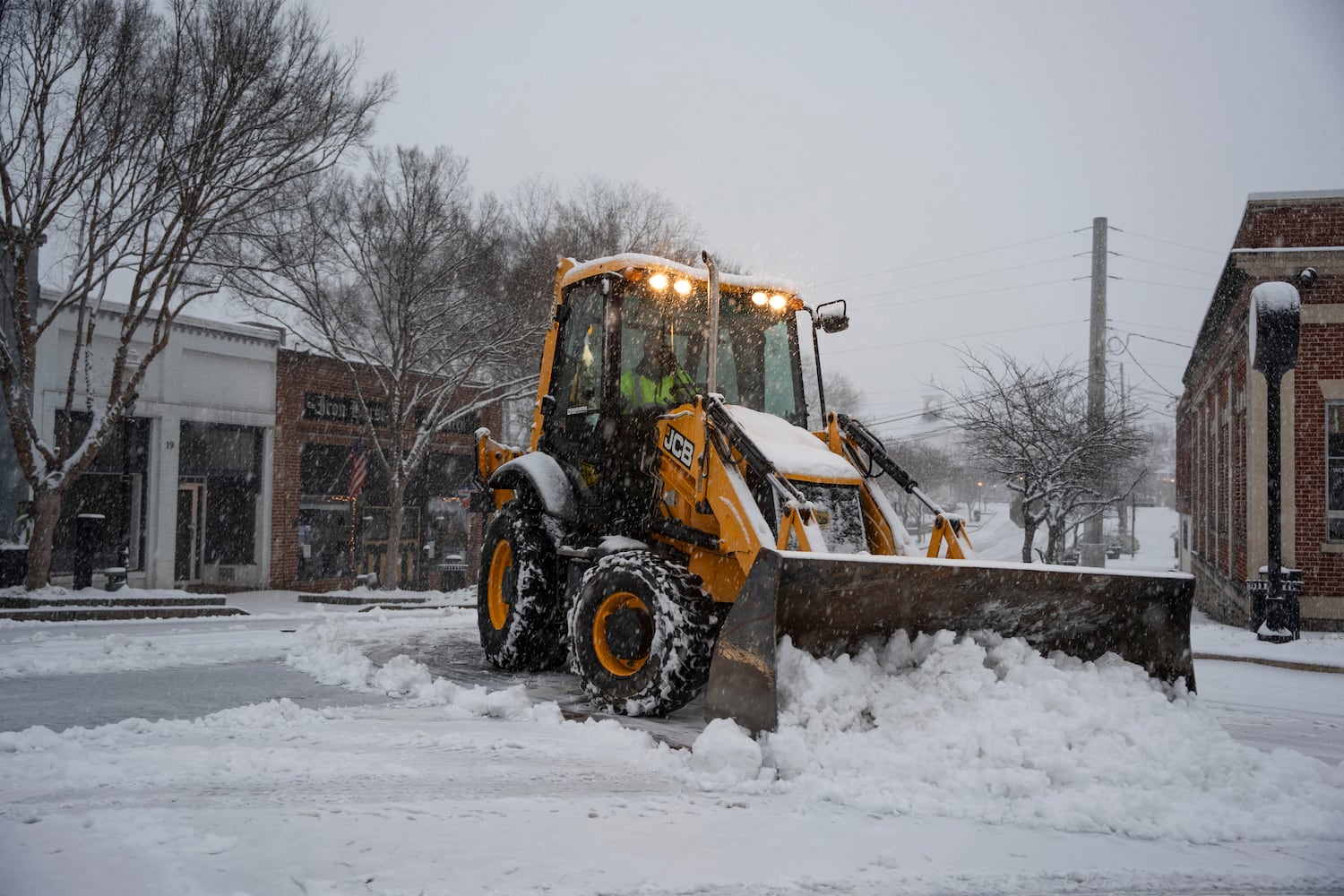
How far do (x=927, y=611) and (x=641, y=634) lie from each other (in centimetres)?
176

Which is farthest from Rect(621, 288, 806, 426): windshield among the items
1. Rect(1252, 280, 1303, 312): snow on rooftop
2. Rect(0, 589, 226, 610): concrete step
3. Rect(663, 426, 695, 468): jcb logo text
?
Rect(0, 589, 226, 610): concrete step

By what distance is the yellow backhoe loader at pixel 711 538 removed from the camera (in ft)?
18.9

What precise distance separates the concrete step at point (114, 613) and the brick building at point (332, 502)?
608cm

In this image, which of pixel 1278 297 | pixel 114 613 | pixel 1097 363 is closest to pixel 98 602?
pixel 114 613

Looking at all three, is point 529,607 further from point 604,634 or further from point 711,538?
point 711,538

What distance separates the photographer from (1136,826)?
448cm

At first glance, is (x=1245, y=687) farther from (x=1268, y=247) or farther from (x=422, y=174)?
(x=422, y=174)

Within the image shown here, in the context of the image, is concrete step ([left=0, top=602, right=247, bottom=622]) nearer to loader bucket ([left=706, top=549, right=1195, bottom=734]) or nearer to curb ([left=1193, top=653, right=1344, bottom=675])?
loader bucket ([left=706, top=549, right=1195, bottom=734])

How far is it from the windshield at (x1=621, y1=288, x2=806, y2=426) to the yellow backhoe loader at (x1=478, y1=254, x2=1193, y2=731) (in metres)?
0.02

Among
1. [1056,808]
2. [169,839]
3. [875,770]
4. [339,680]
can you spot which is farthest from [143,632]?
[1056,808]

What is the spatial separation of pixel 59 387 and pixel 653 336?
52.3 ft

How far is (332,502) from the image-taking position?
24.1 meters

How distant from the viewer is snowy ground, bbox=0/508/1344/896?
3.87 metres

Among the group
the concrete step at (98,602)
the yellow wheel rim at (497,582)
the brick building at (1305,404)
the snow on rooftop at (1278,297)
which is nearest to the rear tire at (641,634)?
the yellow wheel rim at (497,582)
